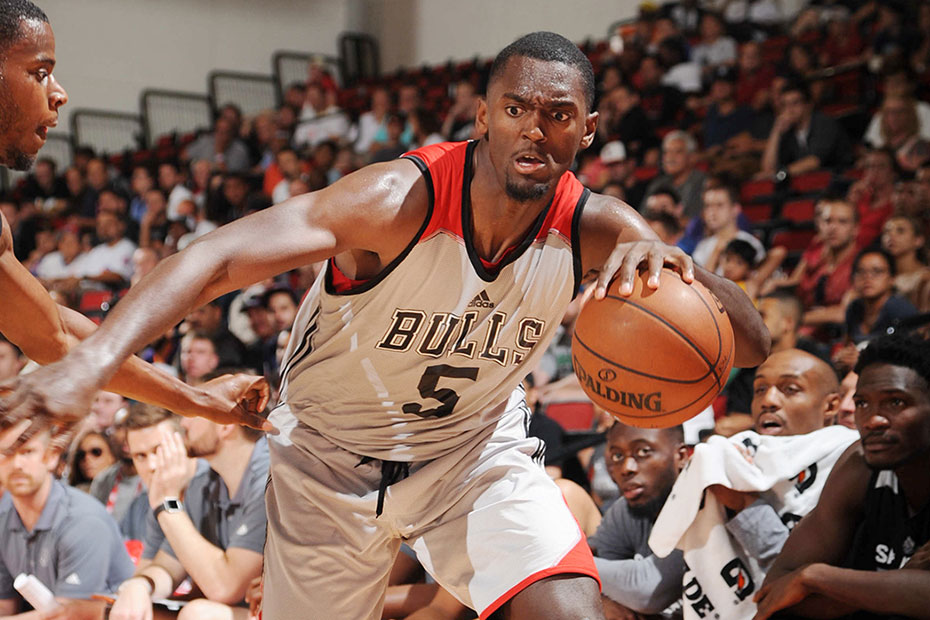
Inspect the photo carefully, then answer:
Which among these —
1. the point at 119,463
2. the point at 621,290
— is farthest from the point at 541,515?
the point at 119,463

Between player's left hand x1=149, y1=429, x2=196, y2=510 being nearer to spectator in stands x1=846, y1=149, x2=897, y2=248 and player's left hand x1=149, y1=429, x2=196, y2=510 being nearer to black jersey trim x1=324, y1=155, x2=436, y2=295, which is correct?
black jersey trim x1=324, y1=155, x2=436, y2=295

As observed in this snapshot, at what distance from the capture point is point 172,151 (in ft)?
52.0

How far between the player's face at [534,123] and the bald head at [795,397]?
209 cm

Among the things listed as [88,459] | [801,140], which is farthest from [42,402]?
[801,140]

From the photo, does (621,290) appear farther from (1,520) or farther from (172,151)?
(172,151)

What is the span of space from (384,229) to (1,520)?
313 cm

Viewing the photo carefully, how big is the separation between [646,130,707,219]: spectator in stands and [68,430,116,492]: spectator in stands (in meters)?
4.44

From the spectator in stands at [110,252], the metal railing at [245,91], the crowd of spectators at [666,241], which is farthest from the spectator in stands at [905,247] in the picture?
the metal railing at [245,91]

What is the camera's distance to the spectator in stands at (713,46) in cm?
1128

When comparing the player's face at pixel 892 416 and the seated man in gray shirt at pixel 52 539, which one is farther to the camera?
the seated man in gray shirt at pixel 52 539

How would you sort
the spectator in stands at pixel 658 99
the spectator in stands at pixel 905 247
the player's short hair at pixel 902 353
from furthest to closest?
the spectator in stands at pixel 658 99, the spectator in stands at pixel 905 247, the player's short hair at pixel 902 353

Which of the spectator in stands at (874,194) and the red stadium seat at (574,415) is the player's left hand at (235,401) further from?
the spectator in stands at (874,194)

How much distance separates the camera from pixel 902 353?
11.2 feet

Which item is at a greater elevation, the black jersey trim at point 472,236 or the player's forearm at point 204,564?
the black jersey trim at point 472,236
